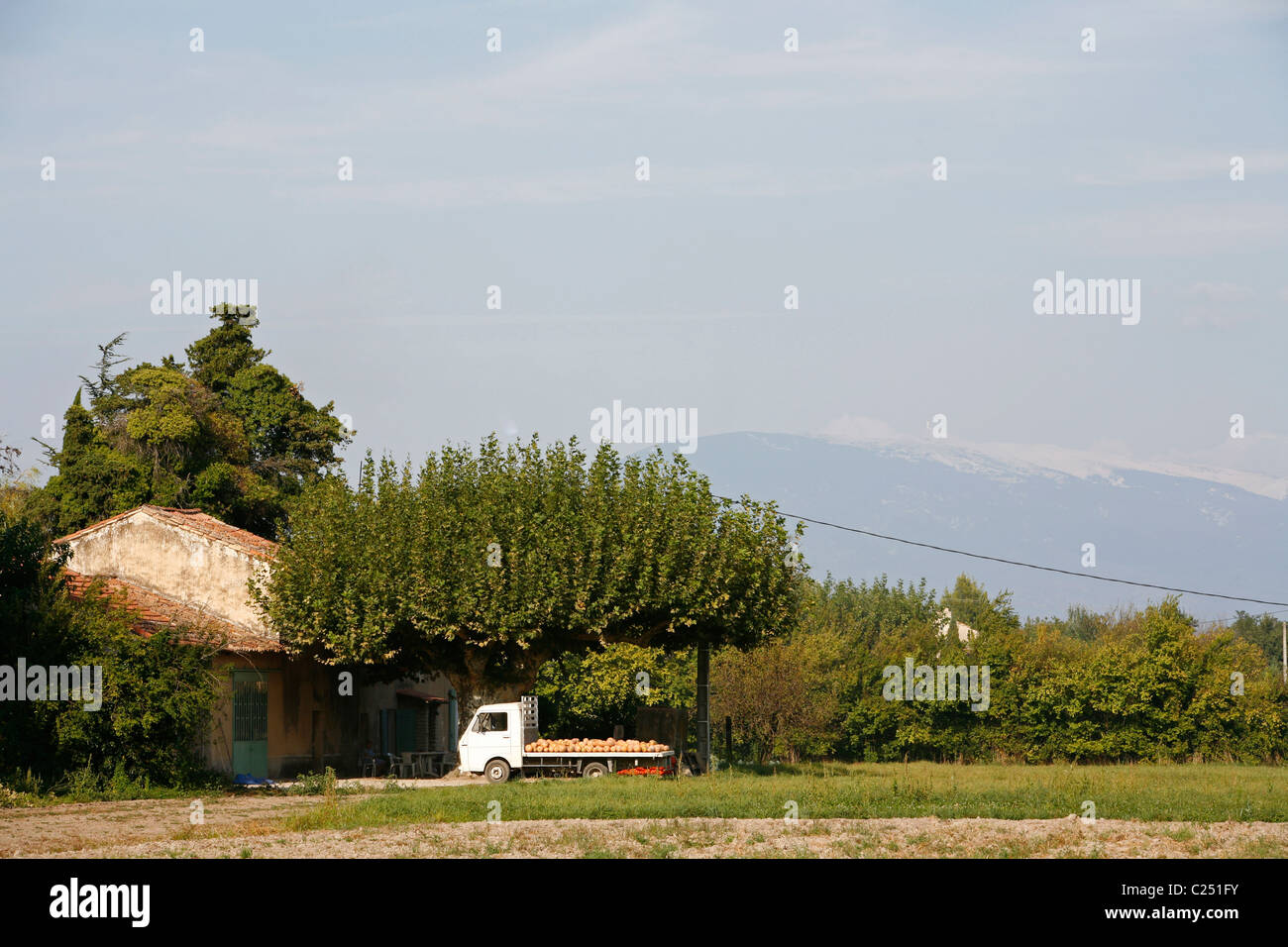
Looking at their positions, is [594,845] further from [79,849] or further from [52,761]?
[52,761]

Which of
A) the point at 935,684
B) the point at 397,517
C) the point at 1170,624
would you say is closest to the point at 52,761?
the point at 397,517

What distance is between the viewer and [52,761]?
85.1 ft

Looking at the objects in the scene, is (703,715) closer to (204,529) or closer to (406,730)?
(406,730)

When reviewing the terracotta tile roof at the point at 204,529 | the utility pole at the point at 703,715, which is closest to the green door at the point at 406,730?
the terracotta tile roof at the point at 204,529

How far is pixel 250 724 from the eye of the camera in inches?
1283

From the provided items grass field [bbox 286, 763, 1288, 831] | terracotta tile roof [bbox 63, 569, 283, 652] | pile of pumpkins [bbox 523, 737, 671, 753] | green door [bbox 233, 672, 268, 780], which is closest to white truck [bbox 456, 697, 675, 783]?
pile of pumpkins [bbox 523, 737, 671, 753]

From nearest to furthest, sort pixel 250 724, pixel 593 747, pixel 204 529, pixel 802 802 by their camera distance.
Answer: pixel 802 802, pixel 593 747, pixel 250 724, pixel 204 529

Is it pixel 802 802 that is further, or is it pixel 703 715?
pixel 703 715

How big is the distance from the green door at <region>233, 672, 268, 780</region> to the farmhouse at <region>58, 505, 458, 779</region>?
2 cm

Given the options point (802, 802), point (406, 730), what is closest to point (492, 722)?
point (406, 730)

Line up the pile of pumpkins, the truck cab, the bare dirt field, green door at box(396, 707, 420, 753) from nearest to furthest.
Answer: the bare dirt field → the pile of pumpkins → the truck cab → green door at box(396, 707, 420, 753)

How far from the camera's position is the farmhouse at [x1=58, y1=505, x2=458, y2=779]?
3192cm

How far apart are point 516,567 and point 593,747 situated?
183 inches

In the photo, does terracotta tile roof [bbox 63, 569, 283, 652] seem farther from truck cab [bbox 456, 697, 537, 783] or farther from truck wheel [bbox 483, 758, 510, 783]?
truck wheel [bbox 483, 758, 510, 783]
